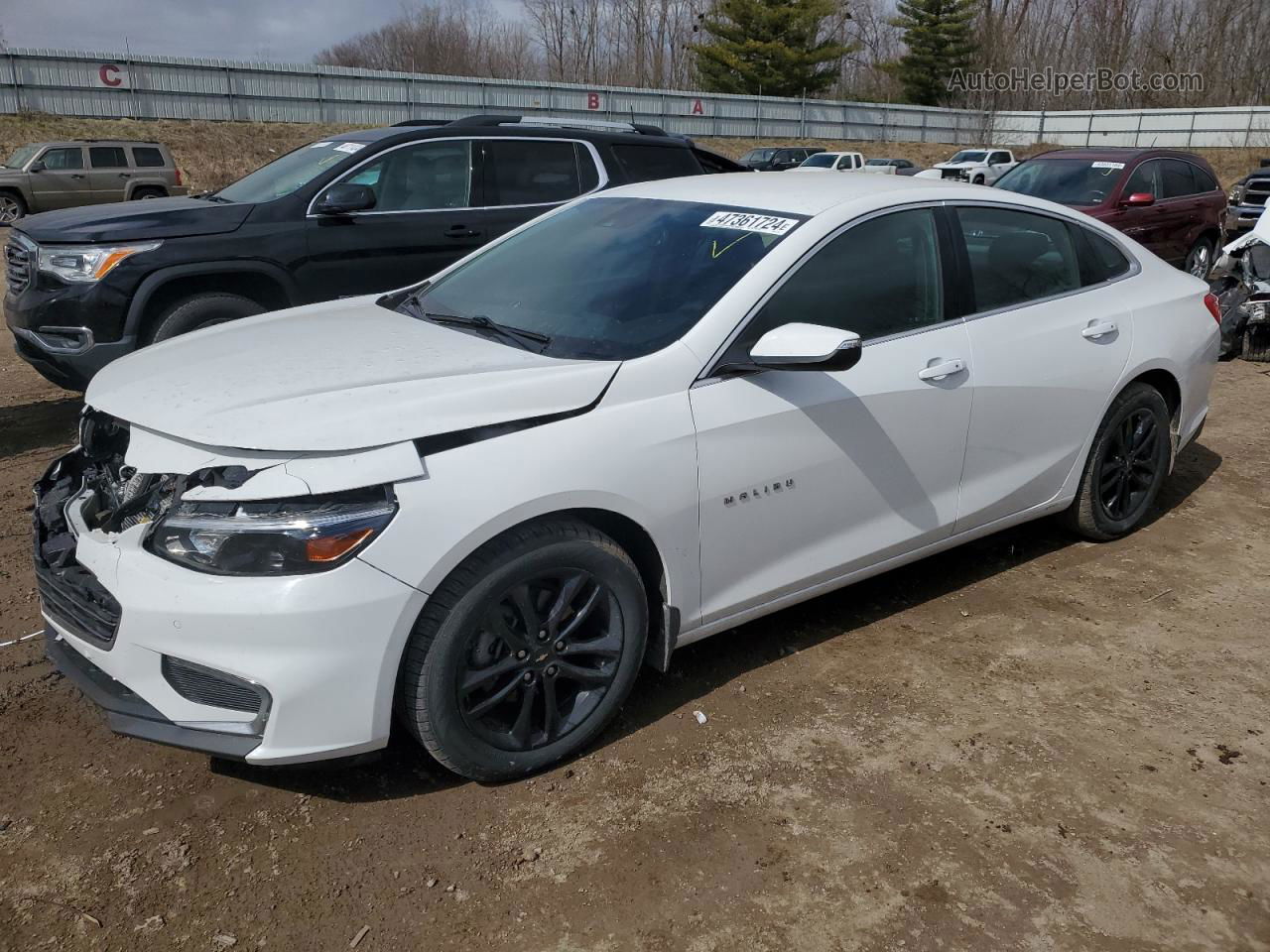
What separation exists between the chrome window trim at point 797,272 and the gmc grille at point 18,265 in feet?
15.3

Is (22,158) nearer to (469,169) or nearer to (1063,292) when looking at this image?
(469,169)

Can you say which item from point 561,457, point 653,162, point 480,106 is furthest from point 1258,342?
point 480,106

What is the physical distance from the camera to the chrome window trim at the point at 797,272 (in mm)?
3145

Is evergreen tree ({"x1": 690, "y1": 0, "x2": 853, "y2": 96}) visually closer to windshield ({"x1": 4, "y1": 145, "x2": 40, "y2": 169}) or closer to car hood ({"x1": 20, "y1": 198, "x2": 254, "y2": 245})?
windshield ({"x1": 4, "y1": 145, "x2": 40, "y2": 169})

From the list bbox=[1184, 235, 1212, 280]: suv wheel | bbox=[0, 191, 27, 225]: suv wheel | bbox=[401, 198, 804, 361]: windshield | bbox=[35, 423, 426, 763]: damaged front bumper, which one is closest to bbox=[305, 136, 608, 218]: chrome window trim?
bbox=[401, 198, 804, 361]: windshield

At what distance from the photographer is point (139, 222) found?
5824mm

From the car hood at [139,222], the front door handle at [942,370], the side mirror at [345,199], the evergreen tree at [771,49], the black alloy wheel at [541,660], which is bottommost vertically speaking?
the black alloy wheel at [541,660]

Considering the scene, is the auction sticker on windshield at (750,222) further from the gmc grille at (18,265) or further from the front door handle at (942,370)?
the gmc grille at (18,265)

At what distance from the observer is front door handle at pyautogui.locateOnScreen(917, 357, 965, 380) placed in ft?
11.8

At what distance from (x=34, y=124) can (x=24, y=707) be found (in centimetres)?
3275

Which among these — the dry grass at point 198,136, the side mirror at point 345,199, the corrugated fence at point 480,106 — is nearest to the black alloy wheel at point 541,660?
the side mirror at point 345,199

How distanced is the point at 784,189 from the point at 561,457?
5.32ft

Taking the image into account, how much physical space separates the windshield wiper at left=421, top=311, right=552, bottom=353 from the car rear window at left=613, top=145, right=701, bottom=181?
3926mm

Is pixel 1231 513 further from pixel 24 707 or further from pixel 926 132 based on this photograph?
pixel 926 132
